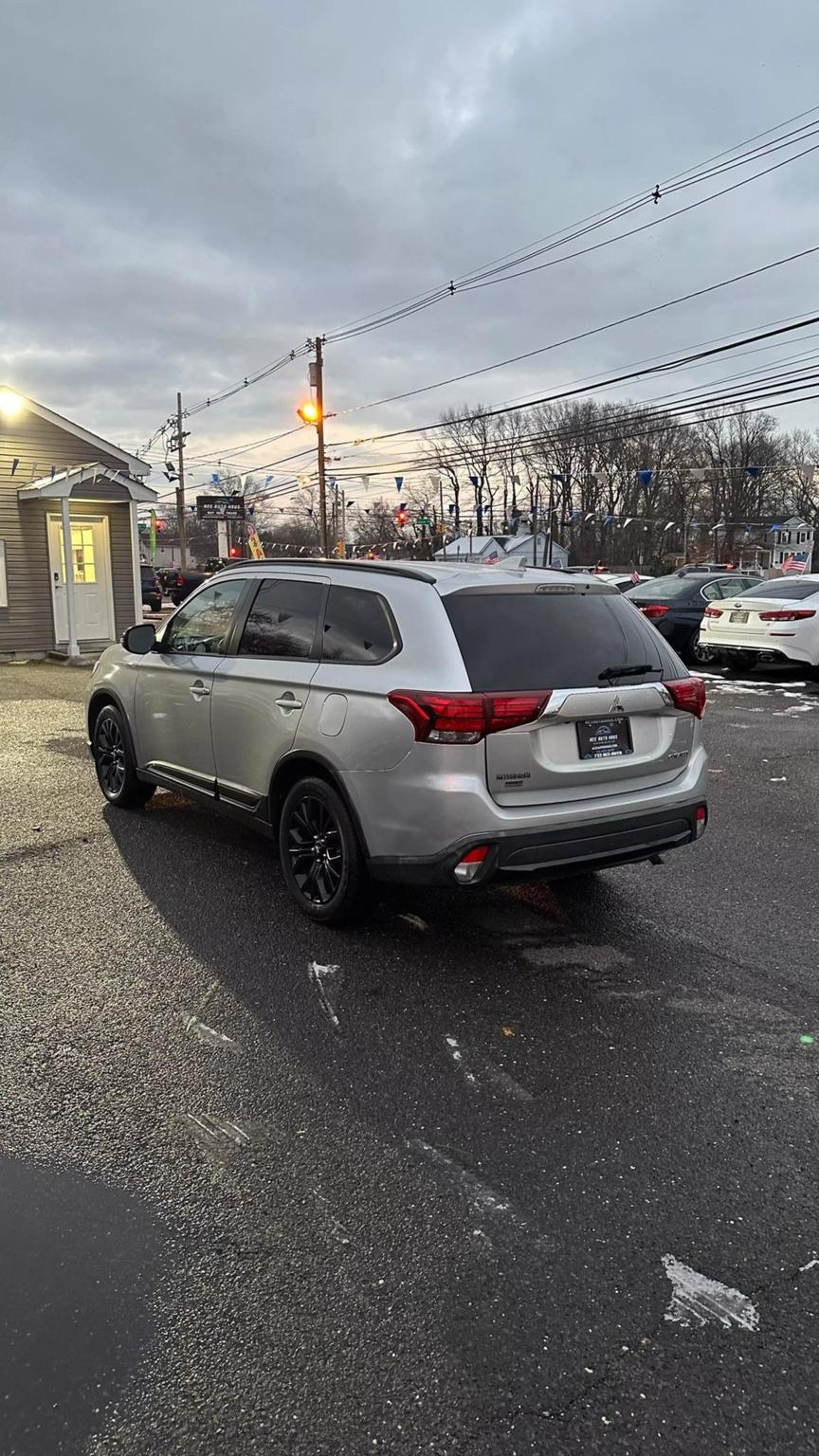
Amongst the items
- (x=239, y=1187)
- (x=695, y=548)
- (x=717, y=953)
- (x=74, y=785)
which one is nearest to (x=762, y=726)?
(x=717, y=953)

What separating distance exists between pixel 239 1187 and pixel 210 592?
147 inches

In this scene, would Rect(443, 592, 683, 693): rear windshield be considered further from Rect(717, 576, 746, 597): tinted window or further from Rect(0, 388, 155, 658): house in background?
Rect(0, 388, 155, 658): house in background

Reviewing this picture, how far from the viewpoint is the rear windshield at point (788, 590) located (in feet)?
41.8

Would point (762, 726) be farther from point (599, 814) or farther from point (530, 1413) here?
point (530, 1413)

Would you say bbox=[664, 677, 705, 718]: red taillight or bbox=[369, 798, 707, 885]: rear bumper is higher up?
bbox=[664, 677, 705, 718]: red taillight

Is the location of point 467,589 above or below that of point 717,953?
above

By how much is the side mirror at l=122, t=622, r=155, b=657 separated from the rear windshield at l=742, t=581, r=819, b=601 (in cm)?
995

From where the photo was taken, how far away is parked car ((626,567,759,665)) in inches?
582

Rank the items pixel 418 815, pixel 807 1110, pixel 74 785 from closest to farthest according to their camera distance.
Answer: pixel 807 1110, pixel 418 815, pixel 74 785

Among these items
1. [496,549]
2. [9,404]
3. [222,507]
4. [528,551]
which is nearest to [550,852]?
[9,404]

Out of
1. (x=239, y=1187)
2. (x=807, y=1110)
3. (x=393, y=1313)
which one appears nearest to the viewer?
(x=393, y=1313)

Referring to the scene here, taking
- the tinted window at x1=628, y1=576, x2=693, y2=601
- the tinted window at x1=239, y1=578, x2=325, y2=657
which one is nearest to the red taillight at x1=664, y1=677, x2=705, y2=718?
the tinted window at x1=239, y1=578, x2=325, y2=657

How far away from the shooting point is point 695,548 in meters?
87.2

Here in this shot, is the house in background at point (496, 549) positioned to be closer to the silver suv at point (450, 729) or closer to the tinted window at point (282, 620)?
the tinted window at point (282, 620)
